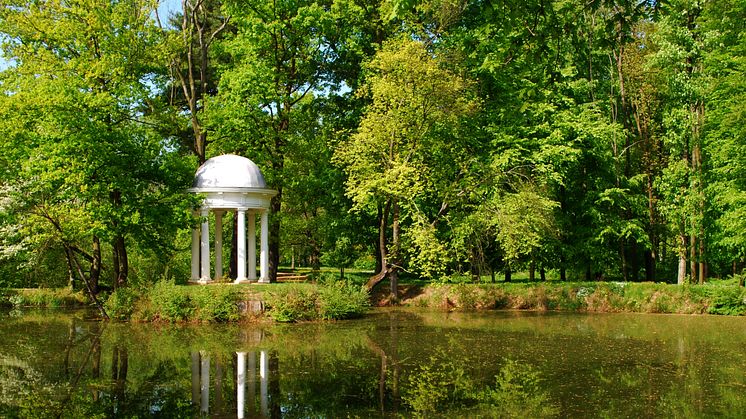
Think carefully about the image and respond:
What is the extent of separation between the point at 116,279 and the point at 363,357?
14.8 m

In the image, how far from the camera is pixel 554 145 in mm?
33938

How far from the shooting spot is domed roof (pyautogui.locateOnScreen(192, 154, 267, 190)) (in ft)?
91.3

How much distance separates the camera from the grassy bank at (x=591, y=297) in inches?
1079

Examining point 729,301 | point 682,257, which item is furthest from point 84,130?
point 682,257

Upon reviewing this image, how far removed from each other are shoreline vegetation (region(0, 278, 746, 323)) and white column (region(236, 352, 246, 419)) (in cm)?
762

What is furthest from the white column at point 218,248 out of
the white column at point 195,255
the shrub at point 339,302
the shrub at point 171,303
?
the shrub at point 339,302

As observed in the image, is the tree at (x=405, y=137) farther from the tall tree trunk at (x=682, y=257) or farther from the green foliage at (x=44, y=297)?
the green foliage at (x=44, y=297)

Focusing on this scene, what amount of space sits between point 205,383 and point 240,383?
613mm

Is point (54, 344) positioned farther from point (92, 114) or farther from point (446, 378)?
point (446, 378)

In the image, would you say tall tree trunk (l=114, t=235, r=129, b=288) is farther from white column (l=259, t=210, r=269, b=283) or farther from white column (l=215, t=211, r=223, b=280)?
white column (l=259, t=210, r=269, b=283)

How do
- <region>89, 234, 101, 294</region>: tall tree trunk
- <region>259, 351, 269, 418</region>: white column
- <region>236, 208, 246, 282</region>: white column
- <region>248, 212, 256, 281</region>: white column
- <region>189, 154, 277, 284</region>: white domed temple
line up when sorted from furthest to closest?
1. <region>248, 212, 256, 281</region>: white column
2. <region>236, 208, 246, 282</region>: white column
3. <region>189, 154, 277, 284</region>: white domed temple
4. <region>89, 234, 101, 294</region>: tall tree trunk
5. <region>259, 351, 269, 418</region>: white column

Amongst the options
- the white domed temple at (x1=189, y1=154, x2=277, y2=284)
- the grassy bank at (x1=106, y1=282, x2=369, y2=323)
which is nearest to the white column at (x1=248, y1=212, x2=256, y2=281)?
the white domed temple at (x1=189, y1=154, x2=277, y2=284)

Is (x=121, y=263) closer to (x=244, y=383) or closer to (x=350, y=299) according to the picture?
(x=350, y=299)

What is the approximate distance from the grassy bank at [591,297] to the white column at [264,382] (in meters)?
13.9
